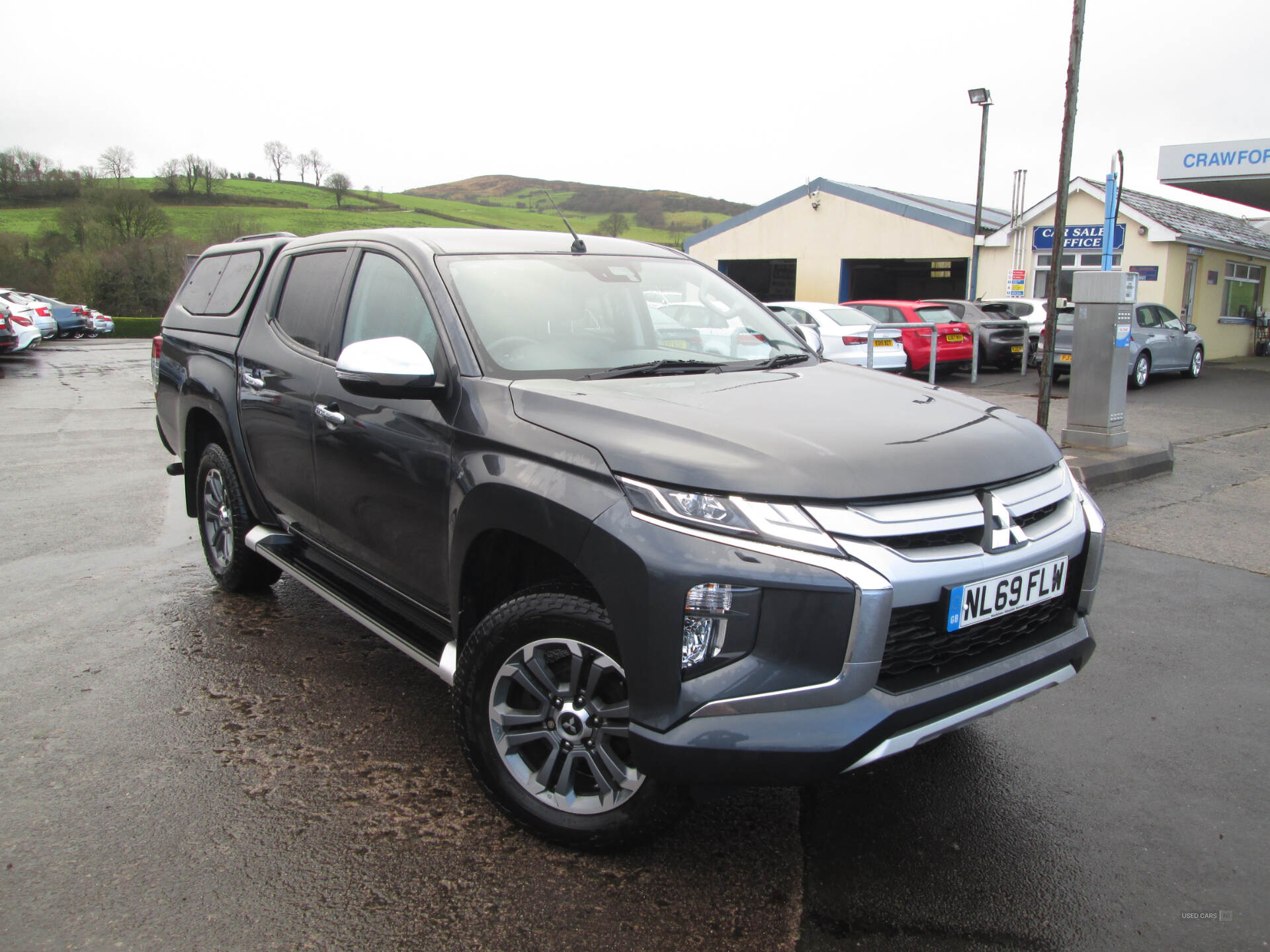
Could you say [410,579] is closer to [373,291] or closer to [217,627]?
[373,291]

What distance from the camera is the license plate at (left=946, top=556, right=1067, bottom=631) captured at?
7.68 feet

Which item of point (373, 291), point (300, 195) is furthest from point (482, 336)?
point (300, 195)

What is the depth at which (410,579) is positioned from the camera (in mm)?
3234

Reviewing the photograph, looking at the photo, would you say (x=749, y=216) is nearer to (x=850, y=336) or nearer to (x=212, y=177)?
(x=850, y=336)

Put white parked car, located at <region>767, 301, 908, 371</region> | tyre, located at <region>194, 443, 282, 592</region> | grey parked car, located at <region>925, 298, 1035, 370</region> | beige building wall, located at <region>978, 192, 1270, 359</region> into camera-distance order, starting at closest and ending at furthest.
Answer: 1. tyre, located at <region>194, 443, 282, 592</region>
2. white parked car, located at <region>767, 301, 908, 371</region>
3. grey parked car, located at <region>925, 298, 1035, 370</region>
4. beige building wall, located at <region>978, 192, 1270, 359</region>

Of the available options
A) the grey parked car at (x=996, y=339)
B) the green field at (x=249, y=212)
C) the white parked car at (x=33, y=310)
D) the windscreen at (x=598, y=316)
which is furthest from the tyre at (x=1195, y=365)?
the white parked car at (x=33, y=310)

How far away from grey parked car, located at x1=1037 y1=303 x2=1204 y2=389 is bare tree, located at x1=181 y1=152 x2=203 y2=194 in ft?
208

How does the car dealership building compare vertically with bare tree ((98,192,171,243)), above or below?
below

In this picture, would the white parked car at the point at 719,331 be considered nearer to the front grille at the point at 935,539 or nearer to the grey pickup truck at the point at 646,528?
the grey pickup truck at the point at 646,528

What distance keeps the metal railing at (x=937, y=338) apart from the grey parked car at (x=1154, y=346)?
3.03 feet

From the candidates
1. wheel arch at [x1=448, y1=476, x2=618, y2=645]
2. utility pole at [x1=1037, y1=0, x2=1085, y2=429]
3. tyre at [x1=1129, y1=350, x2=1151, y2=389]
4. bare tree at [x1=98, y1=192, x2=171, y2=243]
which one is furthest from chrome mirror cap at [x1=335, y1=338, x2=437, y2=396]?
bare tree at [x1=98, y1=192, x2=171, y2=243]

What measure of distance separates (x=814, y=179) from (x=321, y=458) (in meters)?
28.7

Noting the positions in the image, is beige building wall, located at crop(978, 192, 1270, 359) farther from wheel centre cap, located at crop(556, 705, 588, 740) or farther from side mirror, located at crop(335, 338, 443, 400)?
wheel centre cap, located at crop(556, 705, 588, 740)

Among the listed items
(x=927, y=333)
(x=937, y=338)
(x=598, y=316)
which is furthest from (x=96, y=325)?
(x=598, y=316)
